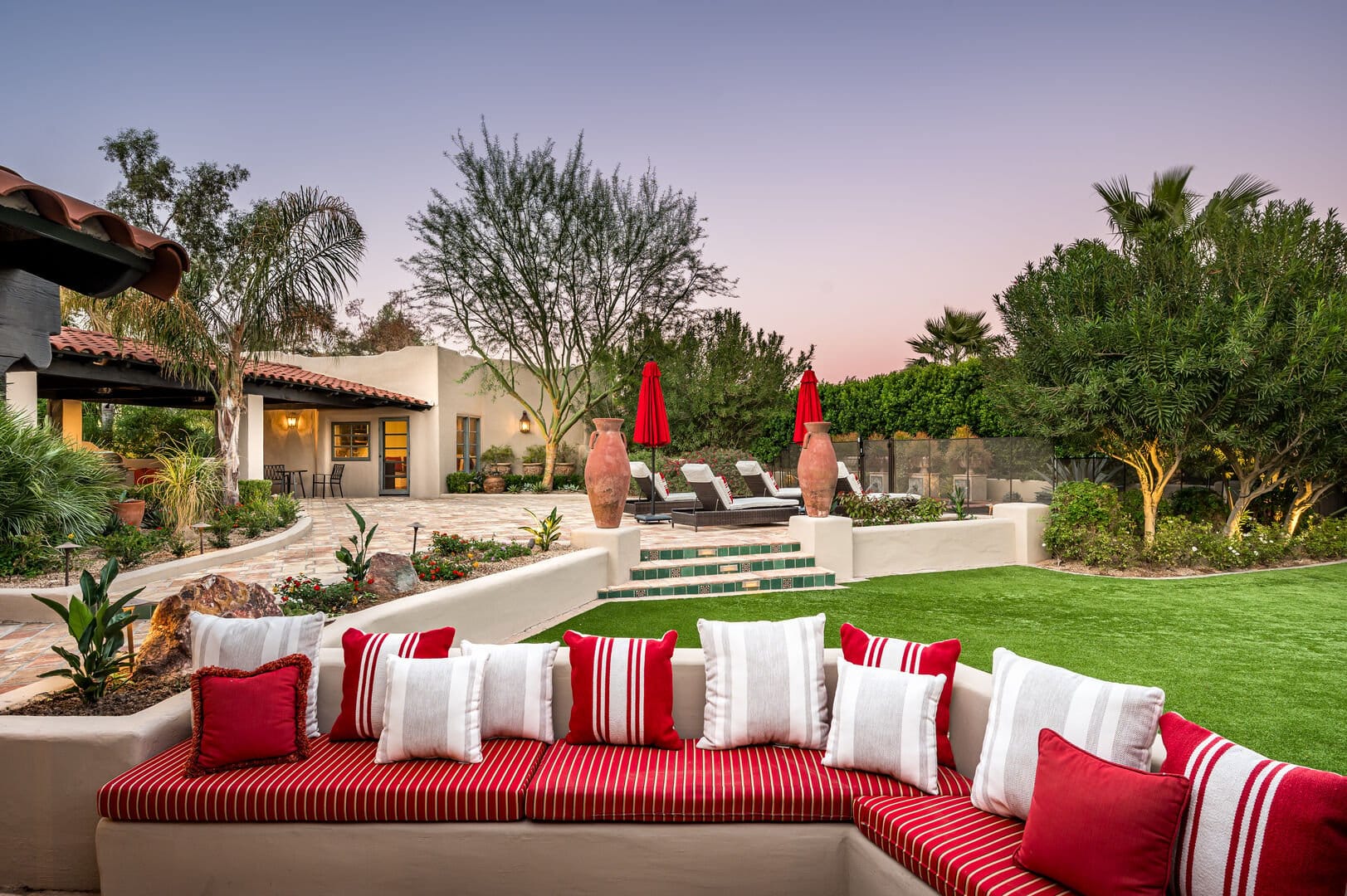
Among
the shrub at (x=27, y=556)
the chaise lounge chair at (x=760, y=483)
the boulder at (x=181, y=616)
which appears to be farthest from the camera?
the chaise lounge chair at (x=760, y=483)

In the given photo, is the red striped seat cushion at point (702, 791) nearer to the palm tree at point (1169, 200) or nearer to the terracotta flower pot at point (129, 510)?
the terracotta flower pot at point (129, 510)

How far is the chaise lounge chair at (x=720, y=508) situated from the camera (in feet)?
35.3

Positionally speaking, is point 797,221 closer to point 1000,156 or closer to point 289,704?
point 1000,156

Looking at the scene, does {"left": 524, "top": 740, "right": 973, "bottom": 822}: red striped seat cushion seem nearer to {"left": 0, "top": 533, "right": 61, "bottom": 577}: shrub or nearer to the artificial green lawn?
the artificial green lawn

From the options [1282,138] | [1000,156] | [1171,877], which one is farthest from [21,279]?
[1282,138]


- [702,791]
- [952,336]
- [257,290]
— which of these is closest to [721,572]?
[702,791]

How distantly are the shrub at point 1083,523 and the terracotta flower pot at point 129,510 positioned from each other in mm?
12011

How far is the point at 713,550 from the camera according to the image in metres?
8.73

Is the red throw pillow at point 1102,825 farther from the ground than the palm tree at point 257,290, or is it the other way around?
the palm tree at point 257,290

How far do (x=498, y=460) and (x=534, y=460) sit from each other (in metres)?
1.05

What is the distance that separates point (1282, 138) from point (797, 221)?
314 inches

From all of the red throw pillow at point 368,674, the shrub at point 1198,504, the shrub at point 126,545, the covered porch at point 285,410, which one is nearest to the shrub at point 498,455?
the covered porch at point 285,410

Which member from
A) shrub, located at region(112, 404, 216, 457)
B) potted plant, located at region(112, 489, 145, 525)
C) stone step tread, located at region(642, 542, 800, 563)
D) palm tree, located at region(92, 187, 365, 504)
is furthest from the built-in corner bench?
shrub, located at region(112, 404, 216, 457)

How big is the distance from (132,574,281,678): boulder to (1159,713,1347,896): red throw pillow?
4.15 meters
